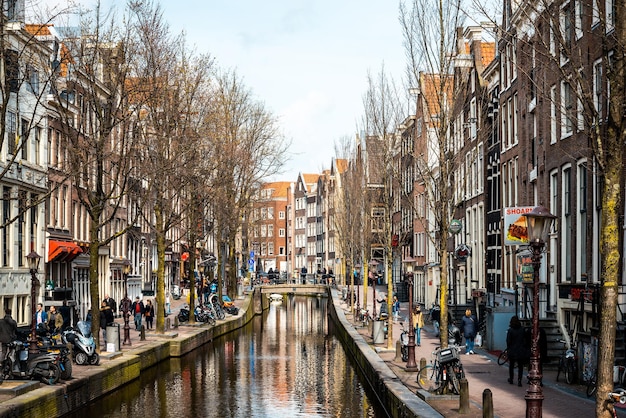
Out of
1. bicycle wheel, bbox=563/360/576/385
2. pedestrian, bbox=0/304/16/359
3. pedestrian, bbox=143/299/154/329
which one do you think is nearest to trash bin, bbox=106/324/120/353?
pedestrian, bbox=0/304/16/359

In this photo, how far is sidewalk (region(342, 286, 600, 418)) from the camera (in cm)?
2064

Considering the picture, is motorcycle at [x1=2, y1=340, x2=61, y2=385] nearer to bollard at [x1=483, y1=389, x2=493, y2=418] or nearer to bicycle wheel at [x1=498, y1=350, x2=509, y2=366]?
bollard at [x1=483, y1=389, x2=493, y2=418]

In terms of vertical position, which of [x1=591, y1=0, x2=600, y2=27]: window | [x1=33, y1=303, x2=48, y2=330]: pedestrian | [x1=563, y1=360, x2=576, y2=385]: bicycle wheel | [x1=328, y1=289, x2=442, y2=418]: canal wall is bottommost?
[x1=328, y1=289, x2=442, y2=418]: canal wall

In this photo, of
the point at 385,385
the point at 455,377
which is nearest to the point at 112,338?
the point at 385,385

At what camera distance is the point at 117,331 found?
32.2 m

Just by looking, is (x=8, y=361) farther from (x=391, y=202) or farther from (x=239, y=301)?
(x=239, y=301)

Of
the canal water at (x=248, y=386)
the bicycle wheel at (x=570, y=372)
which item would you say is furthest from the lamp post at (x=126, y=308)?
the bicycle wheel at (x=570, y=372)

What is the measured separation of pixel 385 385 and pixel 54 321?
19239 mm

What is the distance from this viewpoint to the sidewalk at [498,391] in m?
20.6

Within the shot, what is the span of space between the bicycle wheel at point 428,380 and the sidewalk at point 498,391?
22cm

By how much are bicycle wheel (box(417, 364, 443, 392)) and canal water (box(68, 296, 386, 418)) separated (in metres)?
1.38

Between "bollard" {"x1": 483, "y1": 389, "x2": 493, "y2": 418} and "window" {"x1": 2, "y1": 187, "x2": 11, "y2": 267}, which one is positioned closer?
"bollard" {"x1": 483, "y1": 389, "x2": 493, "y2": 418}

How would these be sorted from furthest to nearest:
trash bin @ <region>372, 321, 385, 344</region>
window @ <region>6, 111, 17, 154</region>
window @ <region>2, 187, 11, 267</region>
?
window @ <region>2, 187, 11, 267</region> < trash bin @ <region>372, 321, 385, 344</region> < window @ <region>6, 111, 17, 154</region>

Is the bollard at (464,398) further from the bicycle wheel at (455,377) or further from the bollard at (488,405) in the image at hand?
the bicycle wheel at (455,377)
